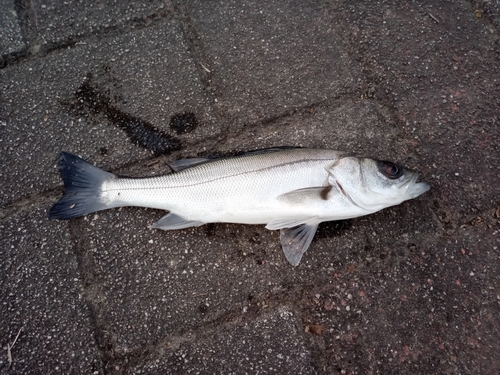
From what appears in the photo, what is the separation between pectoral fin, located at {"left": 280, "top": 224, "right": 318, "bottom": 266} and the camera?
9.22ft

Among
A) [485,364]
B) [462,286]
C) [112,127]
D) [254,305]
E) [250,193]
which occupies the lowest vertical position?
[485,364]

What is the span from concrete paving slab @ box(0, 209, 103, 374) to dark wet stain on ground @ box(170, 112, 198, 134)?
1142mm

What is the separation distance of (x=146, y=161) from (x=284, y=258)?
1285 millimetres

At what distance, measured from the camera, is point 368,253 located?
9.60 feet

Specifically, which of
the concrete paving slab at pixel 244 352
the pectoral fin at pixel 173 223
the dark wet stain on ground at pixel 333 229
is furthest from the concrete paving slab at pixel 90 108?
the concrete paving slab at pixel 244 352

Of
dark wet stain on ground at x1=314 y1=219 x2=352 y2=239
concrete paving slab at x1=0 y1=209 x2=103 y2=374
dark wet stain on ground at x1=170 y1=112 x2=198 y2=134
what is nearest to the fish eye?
dark wet stain on ground at x1=314 y1=219 x2=352 y2=239

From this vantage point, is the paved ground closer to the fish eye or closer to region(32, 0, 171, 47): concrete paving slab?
region(32, 0, 171, 47): concrete paving slab

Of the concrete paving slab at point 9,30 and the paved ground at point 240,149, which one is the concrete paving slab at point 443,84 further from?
the concrete paving slab at point 9,30

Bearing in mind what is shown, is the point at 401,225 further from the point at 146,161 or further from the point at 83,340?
the point at 83,340

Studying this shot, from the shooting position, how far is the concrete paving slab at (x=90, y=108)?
318 cm

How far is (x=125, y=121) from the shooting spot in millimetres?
3254

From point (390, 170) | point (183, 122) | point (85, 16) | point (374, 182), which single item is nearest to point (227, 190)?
point (183, 122)

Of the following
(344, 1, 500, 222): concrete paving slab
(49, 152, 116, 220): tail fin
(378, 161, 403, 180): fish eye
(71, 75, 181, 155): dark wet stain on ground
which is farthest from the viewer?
(71, 75, 181, 155): dark wet stain on ground

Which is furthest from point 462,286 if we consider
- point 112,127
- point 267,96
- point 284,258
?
point 112,127
